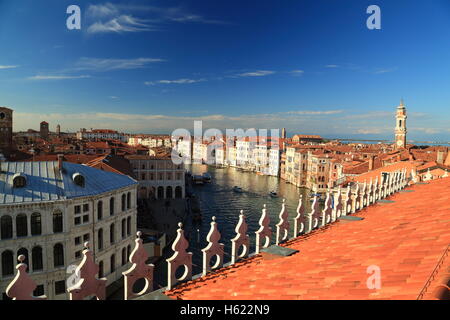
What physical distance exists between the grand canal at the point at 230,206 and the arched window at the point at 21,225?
10051 mm

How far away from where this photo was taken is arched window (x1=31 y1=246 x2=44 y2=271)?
1906cm

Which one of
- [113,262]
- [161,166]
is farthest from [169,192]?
[113,262]

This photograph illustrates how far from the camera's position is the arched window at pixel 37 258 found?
62.5 feet

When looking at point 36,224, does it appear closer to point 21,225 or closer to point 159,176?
point 21,225

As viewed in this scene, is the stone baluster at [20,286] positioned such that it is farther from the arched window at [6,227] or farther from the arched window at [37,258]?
the arched window at [37,258]

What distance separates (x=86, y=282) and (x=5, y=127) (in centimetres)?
8435

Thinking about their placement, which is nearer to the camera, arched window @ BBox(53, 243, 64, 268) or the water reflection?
arched window @ BBox(53, 243, 64, 268)

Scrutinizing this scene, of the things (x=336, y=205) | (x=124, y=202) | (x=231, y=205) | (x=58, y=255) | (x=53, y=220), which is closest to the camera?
(x=336, y=205)

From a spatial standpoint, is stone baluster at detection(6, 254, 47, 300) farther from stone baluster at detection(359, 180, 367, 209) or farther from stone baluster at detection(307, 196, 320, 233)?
stone baluster at detection(359, 180, 367, 209)

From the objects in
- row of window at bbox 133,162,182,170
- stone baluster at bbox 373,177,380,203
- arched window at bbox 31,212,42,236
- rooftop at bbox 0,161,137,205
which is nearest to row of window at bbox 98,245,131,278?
arched window at bbox 31,212,42,236

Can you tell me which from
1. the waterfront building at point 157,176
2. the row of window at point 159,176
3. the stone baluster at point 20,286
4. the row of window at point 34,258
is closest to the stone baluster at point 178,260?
the stone baluster at point 20,286

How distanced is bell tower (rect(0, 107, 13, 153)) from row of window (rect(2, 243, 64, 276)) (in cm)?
6306

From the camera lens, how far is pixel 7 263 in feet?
60.8
